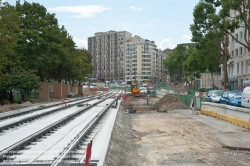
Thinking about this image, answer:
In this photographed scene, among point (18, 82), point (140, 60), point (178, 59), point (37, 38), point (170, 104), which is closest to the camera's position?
point (170, 104)

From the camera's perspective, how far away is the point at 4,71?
39156mm

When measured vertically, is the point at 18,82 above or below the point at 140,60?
below

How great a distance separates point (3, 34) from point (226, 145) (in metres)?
→ 23.6

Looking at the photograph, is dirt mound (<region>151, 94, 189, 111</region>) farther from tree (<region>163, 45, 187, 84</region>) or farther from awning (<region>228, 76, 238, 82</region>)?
tree (<region>163, 45, 187, 84</region>)

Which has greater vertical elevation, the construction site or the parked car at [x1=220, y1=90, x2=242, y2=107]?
the parked car at [x1=220, y1=90, x2=242, y2=107]

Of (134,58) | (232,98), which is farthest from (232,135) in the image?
(134,58)

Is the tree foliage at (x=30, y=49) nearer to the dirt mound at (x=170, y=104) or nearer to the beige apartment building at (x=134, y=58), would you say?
the dirt mound at (x=170, y=104)

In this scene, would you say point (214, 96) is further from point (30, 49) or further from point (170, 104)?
point (30, 49)

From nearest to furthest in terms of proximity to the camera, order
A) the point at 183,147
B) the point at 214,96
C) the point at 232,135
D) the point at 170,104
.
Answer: the point at 183,147, the point at 232,135, the point at 214,96, the point at 170,104

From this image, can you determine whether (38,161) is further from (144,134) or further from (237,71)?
(237,71)

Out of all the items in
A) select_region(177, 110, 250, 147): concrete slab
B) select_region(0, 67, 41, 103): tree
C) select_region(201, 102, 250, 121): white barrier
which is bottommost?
select_region(177, 110, 250, 147): concrete slab

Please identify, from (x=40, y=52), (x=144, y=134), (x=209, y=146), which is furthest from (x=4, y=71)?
(x=209, y=146)

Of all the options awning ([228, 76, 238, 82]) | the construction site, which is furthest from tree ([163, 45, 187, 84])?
the construction site

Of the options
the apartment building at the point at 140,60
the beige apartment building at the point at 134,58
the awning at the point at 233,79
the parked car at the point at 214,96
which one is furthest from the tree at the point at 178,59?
the parked car at the point at 214,96
